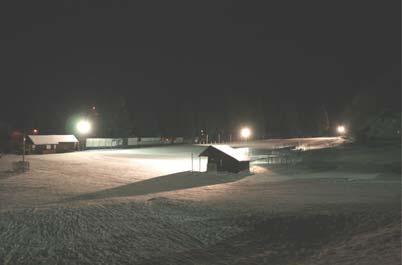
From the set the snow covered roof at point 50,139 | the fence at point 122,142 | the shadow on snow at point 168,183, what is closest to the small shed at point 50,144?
the snow covered roof at point 50,139

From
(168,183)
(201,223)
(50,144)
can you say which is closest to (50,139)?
(50,144)

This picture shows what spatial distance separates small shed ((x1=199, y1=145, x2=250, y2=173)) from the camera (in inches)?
1419

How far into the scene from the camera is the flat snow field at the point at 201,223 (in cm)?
1300

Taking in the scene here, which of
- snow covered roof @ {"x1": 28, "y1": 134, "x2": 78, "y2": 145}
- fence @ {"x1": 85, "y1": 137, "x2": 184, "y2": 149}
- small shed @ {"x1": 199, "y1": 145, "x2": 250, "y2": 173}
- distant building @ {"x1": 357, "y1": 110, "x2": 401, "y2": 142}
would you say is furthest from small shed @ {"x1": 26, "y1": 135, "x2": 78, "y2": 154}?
distant building @ {"x1": 357, "y1": 110, "x2": 401, "y2": 142}

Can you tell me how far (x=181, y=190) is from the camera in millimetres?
26141

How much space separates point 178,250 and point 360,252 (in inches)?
231

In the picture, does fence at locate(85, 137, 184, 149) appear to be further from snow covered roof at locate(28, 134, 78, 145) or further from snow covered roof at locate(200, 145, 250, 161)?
snow covered roof at locate(200, 145, 250, 161)

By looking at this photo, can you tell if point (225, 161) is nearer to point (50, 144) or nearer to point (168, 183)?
point (168, 183)

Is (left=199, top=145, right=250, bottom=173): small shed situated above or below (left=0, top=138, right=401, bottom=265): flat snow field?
above

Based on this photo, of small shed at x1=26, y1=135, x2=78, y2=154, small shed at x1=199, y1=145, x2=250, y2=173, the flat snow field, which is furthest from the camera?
small shed at x1=26, y1=135, x2=78, y2=154

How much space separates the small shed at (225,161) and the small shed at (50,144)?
105 ft

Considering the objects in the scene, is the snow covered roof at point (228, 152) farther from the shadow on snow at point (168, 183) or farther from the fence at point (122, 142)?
the fence at point (122, 142)

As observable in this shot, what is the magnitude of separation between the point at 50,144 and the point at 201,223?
49801mm

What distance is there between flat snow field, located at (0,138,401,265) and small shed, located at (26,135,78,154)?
3122cm
